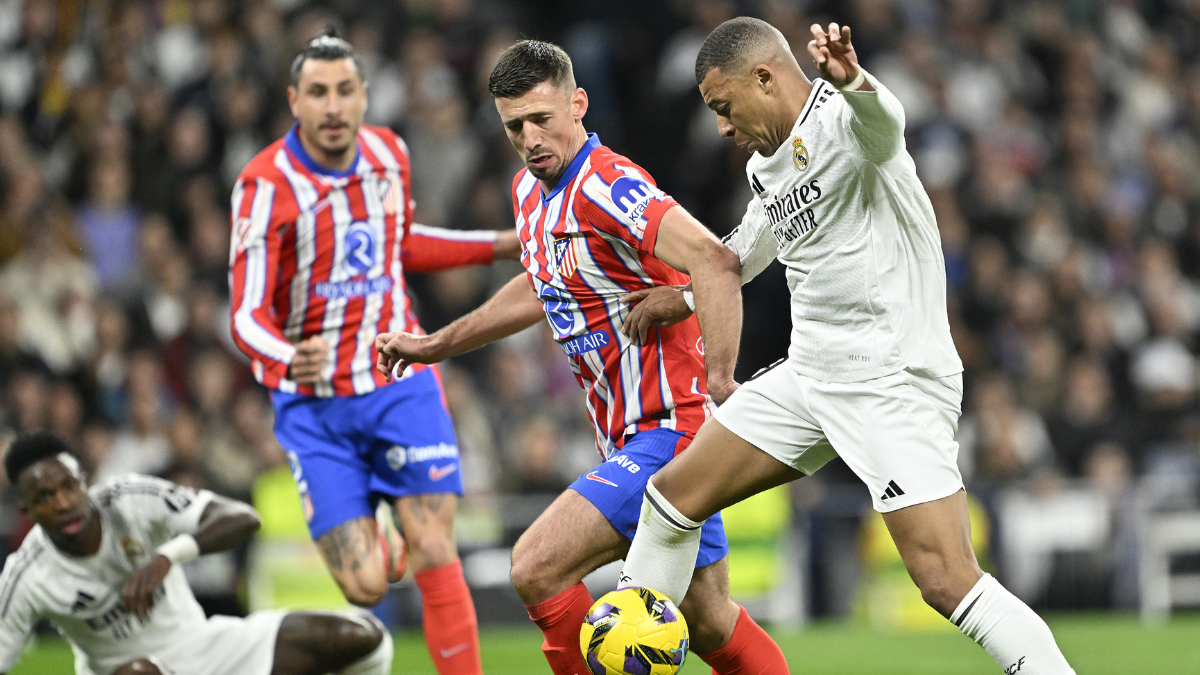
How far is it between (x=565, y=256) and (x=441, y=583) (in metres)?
1.73

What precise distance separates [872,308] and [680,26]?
10.6 meters

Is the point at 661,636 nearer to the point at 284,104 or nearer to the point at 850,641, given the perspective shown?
the point at 850,641

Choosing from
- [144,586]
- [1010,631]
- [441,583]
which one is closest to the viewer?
[1010,631]

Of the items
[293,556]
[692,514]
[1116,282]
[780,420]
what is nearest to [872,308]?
[780,420]

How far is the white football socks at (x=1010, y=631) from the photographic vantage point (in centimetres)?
459

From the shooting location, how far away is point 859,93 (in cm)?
430

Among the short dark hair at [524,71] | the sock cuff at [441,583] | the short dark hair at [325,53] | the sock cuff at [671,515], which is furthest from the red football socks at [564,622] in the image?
the short dark hair at [325,53]

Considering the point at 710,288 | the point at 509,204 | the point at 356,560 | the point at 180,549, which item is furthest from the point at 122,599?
the point at 509,204

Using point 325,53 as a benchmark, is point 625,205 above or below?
below

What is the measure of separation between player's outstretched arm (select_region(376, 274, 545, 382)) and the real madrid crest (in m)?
1.30

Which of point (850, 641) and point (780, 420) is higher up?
point (780, 420)

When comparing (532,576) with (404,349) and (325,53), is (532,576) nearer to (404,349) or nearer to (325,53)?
(404,349)

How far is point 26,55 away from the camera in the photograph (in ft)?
43.9

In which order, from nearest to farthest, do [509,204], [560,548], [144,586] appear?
[560,548] < [144,586] < [509,204]
